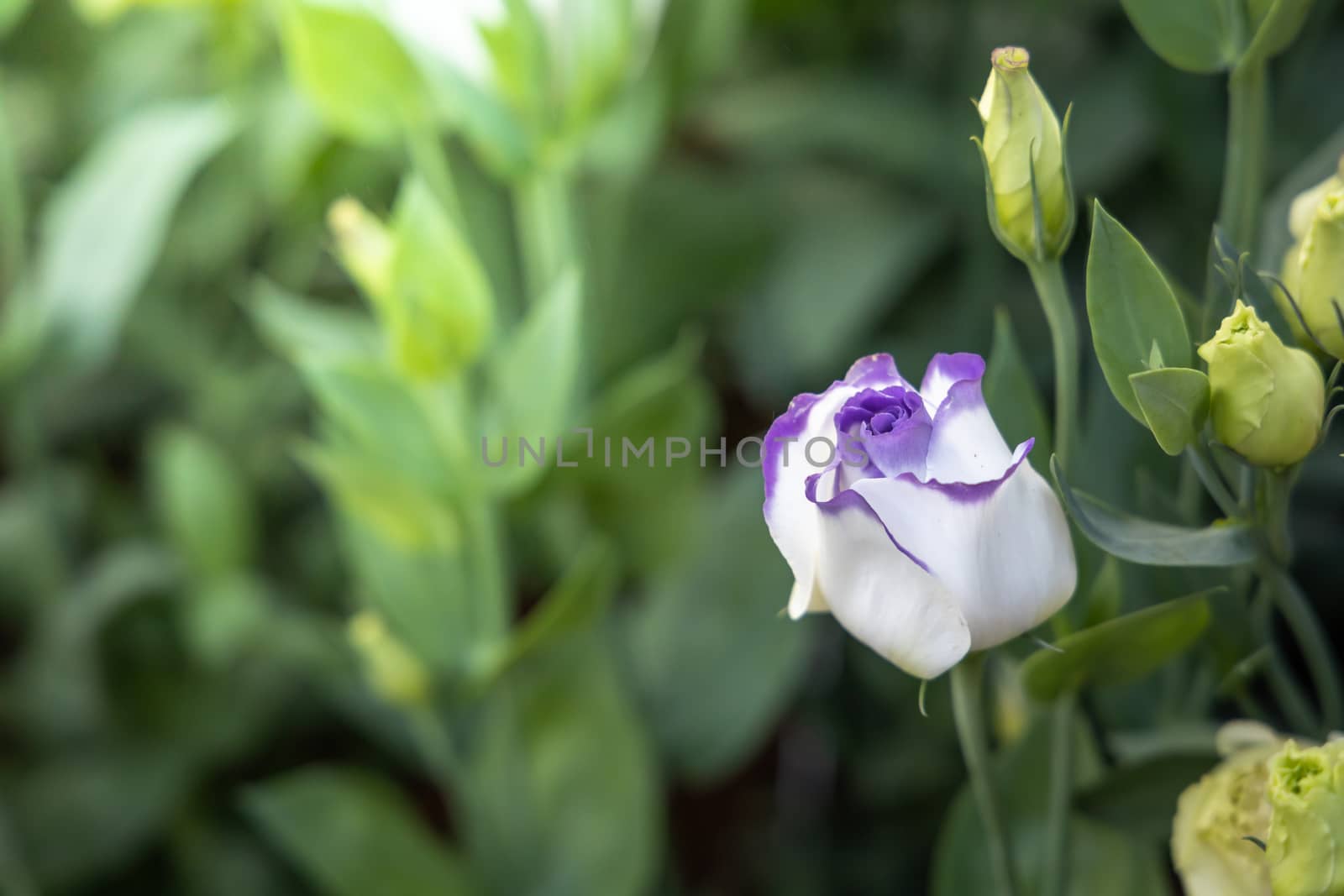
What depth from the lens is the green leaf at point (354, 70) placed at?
429 mm

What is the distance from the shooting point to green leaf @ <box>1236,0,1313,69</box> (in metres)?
0.26

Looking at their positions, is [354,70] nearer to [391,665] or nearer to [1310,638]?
[391,665]

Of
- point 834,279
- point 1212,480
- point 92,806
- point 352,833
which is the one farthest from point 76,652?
point 1212,480

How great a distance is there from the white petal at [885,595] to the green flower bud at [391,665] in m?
0.26

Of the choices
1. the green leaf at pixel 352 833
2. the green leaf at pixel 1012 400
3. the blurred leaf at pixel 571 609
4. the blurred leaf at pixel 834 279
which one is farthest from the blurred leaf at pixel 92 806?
the green leaf at pixel 1012 400

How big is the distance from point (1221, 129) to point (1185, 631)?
11.6 inches

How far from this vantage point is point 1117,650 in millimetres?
280

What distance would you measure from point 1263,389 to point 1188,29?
11cm

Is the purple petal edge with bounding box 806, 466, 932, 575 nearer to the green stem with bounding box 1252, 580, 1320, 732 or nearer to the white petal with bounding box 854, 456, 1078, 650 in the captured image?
the white petal with bounding box 854, 456, 1078, 650

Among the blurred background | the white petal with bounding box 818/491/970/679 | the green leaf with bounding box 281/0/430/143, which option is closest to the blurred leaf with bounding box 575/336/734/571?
the blurred background

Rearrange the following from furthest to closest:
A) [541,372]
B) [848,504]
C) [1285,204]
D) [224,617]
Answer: [224,617] → [541,372] → [1285,204] → [848,504]

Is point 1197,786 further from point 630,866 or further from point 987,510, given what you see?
point 630,866

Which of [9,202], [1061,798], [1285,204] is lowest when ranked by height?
[1061,798]

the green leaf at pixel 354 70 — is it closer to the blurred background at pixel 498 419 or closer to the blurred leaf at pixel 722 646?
the blurred background at pixel 498 419
